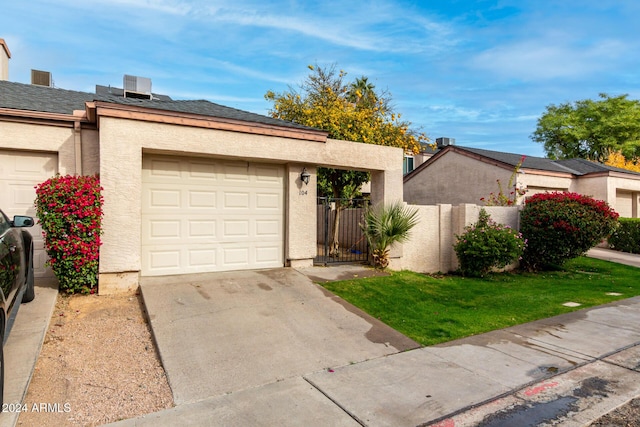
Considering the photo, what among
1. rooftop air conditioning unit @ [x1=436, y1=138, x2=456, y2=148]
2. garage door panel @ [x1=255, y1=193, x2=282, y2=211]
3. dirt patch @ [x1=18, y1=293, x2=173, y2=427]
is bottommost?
dirt patch @ [x1=18, y1=293, x2=173, y2=427]

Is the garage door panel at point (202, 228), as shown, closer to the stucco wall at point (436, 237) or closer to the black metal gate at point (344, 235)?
the black metal gate at point (344, 235)

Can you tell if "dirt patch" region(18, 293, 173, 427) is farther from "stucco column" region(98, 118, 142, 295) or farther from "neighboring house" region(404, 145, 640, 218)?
"neighboring house" region(404, 145, 640, 218)

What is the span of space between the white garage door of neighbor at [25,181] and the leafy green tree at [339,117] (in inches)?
284

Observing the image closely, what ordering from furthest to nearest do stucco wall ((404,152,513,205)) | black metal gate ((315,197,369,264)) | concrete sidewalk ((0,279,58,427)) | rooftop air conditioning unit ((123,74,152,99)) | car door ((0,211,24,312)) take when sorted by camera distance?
1. stucco wall ((404,152,513,205))
2. black metal gate ((315,197,369,264))
3. rooftop air conditioning unit ((123,74,152,99))
4. car door ((0,211,24,312))
5. concrete sidewalk ((0,279,58,427))

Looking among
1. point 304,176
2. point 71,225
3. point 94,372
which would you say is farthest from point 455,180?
point 94,372

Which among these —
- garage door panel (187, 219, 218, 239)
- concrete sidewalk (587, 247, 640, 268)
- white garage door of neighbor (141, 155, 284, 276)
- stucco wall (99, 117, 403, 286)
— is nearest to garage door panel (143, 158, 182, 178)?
white garage door of neighbor (141, 155, 284, 276)

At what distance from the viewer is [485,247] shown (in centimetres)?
946

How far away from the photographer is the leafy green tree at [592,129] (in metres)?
29.1

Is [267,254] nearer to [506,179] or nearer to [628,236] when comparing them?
[506,179]

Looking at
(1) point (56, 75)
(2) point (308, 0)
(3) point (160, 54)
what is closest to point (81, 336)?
(3) point (160, 54)

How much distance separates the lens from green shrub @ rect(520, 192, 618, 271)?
10.1 meters

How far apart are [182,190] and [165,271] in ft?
5.37

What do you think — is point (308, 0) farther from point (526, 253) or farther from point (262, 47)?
point (526, 253)

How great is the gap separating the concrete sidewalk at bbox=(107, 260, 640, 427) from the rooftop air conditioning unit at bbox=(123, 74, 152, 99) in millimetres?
8145
